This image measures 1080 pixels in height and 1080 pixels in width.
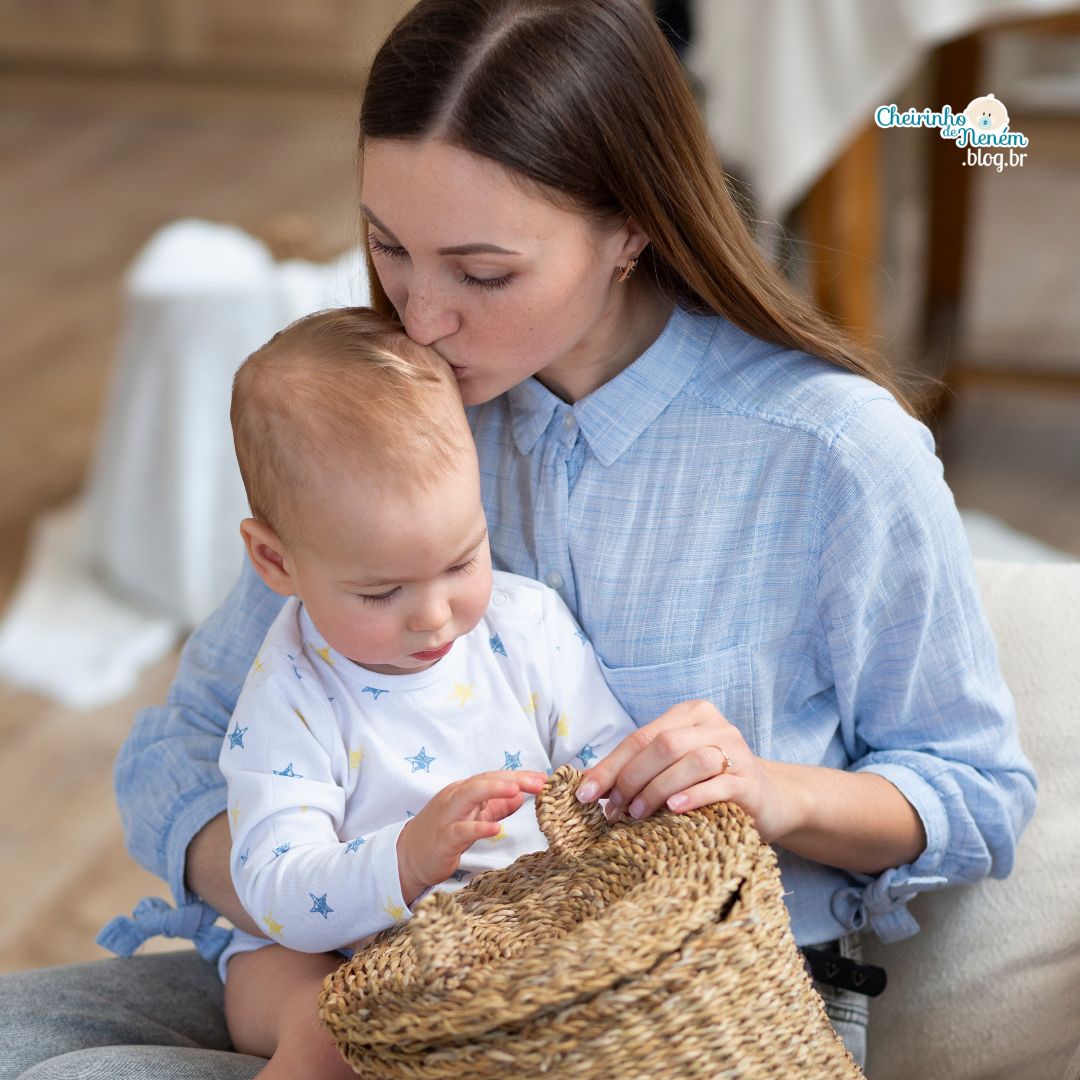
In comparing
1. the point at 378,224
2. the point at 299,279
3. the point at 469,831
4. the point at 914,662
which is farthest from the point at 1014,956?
the point at 299,279

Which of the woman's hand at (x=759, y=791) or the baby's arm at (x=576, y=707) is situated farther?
the baby's arm at (x=576, y=707)

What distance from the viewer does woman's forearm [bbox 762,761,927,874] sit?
3.24 ft

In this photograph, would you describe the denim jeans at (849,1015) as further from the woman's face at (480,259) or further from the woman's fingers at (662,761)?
the woman's face at (480,259)

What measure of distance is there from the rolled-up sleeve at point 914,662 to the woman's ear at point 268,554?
383 mm

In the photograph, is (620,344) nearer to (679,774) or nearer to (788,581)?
(788,581)

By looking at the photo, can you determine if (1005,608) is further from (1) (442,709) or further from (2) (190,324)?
(2) (190,324)

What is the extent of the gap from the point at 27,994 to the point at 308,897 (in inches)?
11.1

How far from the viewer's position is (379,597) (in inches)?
38.9

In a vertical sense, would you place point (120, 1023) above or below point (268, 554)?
below

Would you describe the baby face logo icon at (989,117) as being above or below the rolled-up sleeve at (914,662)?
above

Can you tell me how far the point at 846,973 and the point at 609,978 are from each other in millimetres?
408

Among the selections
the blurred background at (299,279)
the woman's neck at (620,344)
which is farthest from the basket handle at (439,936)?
the blurred background at (299,279)

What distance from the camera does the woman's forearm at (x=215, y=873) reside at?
1091 millimetres

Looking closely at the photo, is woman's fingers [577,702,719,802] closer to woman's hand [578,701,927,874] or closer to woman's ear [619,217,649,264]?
woman's hand [578,701,927,874]
